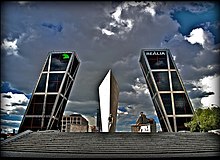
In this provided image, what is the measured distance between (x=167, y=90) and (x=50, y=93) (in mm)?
21493

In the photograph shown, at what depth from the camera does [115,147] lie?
9.02 meters

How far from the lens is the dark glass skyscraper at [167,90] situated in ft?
132

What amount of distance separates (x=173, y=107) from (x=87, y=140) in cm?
3274

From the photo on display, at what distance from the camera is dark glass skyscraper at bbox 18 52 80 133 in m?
40.0

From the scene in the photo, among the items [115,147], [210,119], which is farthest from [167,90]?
[115,147]

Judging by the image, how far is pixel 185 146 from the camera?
9391mm

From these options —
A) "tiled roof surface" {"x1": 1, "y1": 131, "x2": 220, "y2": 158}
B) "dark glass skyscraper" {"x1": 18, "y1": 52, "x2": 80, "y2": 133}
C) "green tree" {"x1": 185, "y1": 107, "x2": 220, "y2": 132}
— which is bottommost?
"tiled roof surface" {"x1": 1, "y1": 131, "x2": 220, "y2": 158}

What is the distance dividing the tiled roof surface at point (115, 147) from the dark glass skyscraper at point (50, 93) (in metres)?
29.6

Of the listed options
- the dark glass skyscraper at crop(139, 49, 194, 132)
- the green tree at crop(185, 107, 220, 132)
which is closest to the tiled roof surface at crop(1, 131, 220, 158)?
the green tree at crop(185, 107, 220, 132)

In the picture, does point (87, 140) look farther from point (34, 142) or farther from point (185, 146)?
point (185, 146)

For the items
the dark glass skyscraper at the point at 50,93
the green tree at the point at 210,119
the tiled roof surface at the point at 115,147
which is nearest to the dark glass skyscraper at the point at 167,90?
the dark glass skyscraper at the point at 50,93

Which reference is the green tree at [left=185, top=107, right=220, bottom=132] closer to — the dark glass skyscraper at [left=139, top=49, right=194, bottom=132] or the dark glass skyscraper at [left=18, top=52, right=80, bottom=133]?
the dark glass skyscraper at [left=139, top=49, right=194, bottom=132]

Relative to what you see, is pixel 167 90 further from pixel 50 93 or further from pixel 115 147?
pixel 115 147

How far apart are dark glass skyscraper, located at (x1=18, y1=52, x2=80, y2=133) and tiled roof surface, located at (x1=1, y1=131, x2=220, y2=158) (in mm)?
29606
